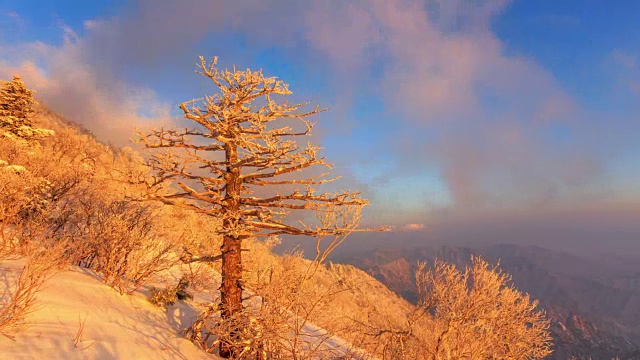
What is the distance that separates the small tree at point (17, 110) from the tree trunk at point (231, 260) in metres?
22.1

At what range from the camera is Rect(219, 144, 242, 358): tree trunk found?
22.1ft

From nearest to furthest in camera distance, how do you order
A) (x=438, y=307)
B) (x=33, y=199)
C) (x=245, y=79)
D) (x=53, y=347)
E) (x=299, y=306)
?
(x=53, y=347) → (x=299, y=306) → (x=245, y=79) → (x=33, y=199) → (x=438, y=307)

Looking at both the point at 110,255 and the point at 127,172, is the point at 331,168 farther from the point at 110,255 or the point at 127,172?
the point at 110,255

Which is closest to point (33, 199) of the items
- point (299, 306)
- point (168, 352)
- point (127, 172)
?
point (127, 172)

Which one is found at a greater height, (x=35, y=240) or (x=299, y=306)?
(x=35, y=240)

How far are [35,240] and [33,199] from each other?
1.45 metres

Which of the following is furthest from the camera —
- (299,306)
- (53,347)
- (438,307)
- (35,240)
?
(438,307)

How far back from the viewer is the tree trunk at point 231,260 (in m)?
6.73

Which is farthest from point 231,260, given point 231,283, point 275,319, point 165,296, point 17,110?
point 17,110

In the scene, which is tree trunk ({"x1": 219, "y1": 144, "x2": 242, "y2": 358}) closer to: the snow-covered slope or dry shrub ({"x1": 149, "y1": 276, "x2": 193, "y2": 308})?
the snow-covered slope

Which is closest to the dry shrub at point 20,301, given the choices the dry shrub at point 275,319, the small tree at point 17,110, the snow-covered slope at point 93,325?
the snow-covered slope at point 93,325

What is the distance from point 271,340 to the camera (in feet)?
19.9

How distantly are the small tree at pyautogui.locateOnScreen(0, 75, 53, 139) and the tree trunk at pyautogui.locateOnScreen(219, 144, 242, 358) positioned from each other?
22.1 meters

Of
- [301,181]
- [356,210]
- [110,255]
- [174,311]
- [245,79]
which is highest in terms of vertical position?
[245,79]
